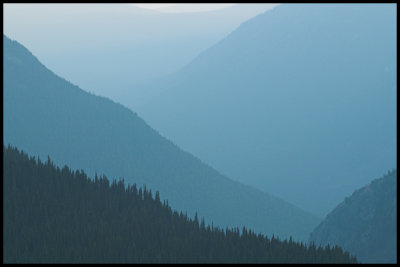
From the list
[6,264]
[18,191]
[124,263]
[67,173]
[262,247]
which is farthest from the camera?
[67,173]

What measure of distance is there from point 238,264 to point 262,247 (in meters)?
9.34

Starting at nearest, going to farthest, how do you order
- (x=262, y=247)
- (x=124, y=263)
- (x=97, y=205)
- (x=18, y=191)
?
1. (x=124, y=263)
2. (x=262, y=247)
3. (x=18, y=191)
4. (x=97, y=205)

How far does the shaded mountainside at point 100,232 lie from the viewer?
122 m

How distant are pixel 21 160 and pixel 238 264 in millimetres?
61667

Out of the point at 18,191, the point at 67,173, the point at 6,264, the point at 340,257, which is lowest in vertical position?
the point at 6,264

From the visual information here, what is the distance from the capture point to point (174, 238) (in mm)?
135500

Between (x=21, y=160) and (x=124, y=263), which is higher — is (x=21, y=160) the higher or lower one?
the higher one

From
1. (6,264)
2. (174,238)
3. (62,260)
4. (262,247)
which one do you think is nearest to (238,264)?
(262,247)

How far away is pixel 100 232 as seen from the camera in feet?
437

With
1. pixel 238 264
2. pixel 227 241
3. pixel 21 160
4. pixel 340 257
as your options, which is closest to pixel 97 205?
pixel 21 160

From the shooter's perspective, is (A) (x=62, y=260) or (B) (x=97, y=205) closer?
(A) (x=62, y=260)

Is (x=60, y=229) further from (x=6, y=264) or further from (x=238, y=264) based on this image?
(x=238, y=264)

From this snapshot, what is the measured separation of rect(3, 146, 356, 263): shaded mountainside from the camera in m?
122

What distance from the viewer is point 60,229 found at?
131 m
